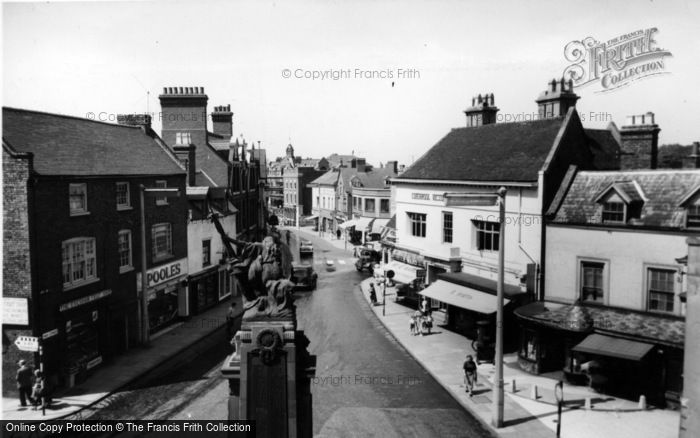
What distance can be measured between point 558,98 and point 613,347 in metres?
14.1

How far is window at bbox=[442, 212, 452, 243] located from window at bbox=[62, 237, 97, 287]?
1785 cm

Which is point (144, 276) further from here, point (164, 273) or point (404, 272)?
point (404, 272)

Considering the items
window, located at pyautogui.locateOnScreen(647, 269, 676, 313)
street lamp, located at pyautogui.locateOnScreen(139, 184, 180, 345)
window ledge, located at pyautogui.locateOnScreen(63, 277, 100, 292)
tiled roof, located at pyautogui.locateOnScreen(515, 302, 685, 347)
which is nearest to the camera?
tiled roof, located at pyautogui.locateOnScreen(515, 302, 685, 347)

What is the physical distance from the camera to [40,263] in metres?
18.4

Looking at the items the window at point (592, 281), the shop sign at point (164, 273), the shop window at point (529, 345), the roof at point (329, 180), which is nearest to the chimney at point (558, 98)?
the window at point (592, 281)

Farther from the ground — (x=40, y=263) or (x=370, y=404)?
(x=40, y=263)

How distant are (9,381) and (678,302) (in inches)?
916

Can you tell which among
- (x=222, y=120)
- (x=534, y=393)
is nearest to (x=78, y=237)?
(x=534, y=393)

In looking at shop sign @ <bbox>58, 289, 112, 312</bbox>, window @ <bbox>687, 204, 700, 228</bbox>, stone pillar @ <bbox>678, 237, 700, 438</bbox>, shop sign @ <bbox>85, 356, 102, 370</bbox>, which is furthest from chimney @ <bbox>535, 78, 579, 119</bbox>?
shop sign @ <bbox>85, 356, 102, 370</bbox>

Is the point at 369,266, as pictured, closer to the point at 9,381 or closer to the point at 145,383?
the point at 145,383

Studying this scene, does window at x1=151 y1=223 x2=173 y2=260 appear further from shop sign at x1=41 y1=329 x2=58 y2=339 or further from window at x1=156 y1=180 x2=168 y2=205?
shop sign at x1=41 y1=329 x2=58 y2=339

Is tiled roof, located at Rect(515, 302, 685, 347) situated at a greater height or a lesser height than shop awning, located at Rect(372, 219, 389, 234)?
lesser

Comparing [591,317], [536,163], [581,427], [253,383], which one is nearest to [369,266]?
[536,163]

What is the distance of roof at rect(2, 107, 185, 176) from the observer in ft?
63.1
